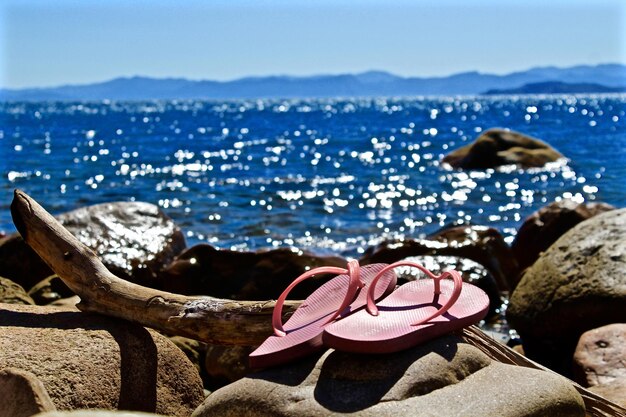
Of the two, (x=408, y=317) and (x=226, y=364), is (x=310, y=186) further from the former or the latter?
(x=408, y=317)

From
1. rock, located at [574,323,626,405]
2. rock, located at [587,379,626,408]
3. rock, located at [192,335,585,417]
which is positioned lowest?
rock, located at [574,323,626,405]

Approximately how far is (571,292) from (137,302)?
3.41m

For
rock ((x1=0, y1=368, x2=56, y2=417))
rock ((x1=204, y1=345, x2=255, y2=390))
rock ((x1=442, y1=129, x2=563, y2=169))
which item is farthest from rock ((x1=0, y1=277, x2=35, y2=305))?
rock ((x1=442, y1=129, x2=563, y2=169))

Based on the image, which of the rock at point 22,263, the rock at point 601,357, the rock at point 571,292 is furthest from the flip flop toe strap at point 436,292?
the rock at point 22,263

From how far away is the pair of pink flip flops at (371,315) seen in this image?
3381 mm

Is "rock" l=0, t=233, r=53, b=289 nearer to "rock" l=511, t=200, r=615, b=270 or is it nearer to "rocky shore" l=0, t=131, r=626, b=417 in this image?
"rocky shore" l=0, t=131, r=626, b=417

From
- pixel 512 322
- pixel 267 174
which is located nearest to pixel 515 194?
pixel 267 174

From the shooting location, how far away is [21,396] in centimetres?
342

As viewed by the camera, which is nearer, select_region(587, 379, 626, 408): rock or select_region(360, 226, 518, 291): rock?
select_region(587, 379, 626, 408): rock

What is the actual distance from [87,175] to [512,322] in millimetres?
20133

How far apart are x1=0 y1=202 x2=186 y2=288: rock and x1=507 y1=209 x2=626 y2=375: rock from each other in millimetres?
3671

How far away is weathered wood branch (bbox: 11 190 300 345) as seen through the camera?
423cm

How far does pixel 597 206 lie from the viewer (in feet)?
35.7

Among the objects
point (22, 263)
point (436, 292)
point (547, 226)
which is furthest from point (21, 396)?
point (547, 226)
